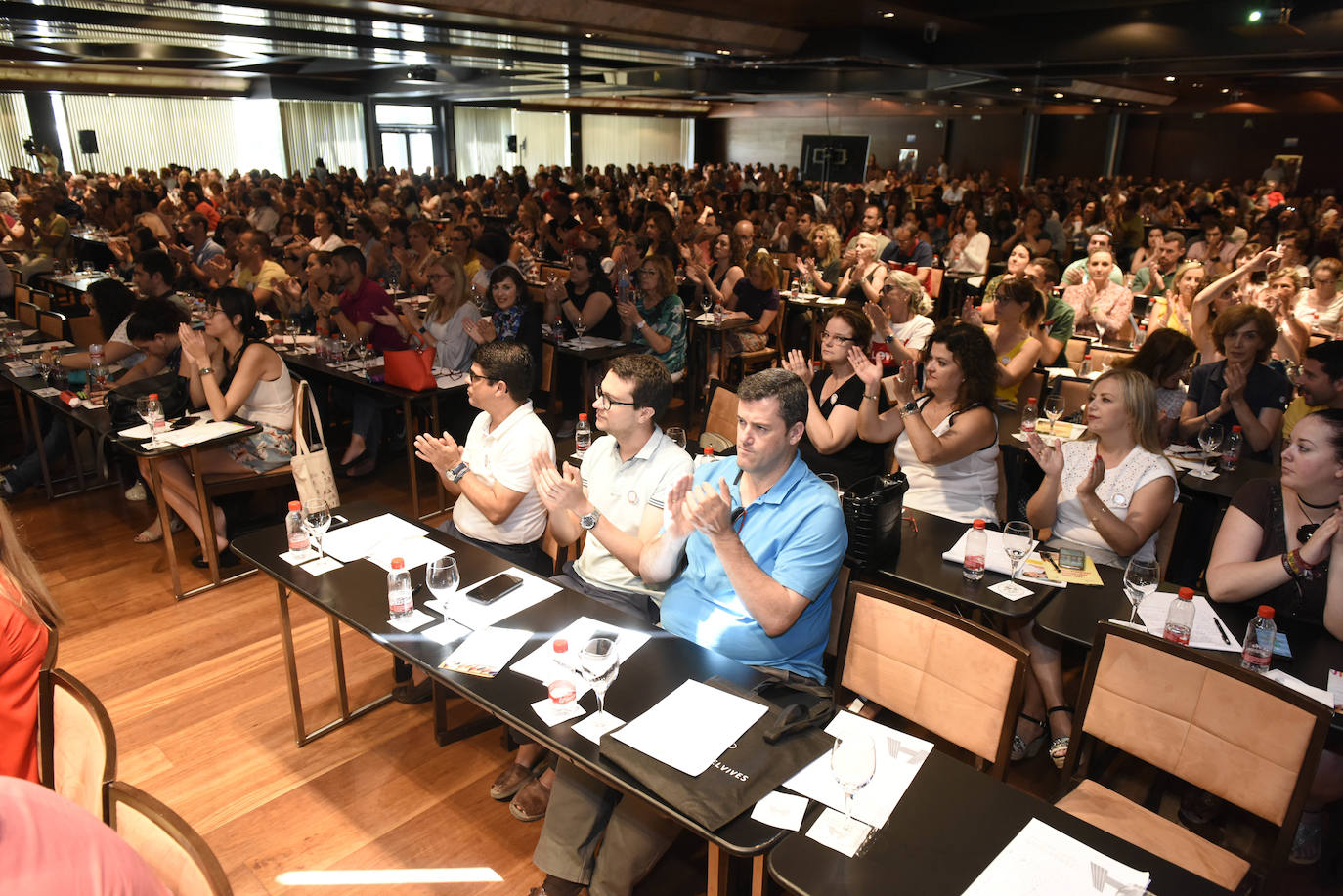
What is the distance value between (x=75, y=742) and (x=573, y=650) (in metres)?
1.16

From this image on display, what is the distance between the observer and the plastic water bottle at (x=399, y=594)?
2480 mm

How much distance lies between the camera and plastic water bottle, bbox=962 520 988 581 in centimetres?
279

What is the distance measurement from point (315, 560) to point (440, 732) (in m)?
0.83

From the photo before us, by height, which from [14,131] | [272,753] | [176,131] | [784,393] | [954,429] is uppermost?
[176,131]

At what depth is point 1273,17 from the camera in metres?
7.26

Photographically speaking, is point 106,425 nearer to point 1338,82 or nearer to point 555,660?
point 555,660

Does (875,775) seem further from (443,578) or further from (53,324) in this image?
(53,324)

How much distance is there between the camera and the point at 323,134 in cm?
2227

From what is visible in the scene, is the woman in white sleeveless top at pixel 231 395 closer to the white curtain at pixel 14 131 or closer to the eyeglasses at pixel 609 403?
the eyeglasses at pixel 609 403

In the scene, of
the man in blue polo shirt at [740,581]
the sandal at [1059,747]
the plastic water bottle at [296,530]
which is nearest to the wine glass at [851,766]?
the man in blue polo shirt at [740,581]

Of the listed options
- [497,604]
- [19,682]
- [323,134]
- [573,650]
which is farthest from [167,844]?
[323,134]

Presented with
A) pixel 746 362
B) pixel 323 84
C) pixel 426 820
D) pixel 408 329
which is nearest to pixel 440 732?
pixel 426 820

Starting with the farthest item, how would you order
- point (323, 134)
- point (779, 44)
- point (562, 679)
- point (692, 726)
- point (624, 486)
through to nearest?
1. point (323, 134)
2. point (779, 44)
3. point (624, 486)
4. point (562, 679)
5. point (692, 726)

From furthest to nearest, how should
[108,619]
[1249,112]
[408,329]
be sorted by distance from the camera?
[1249,112] → [408,329] → [108,619]
